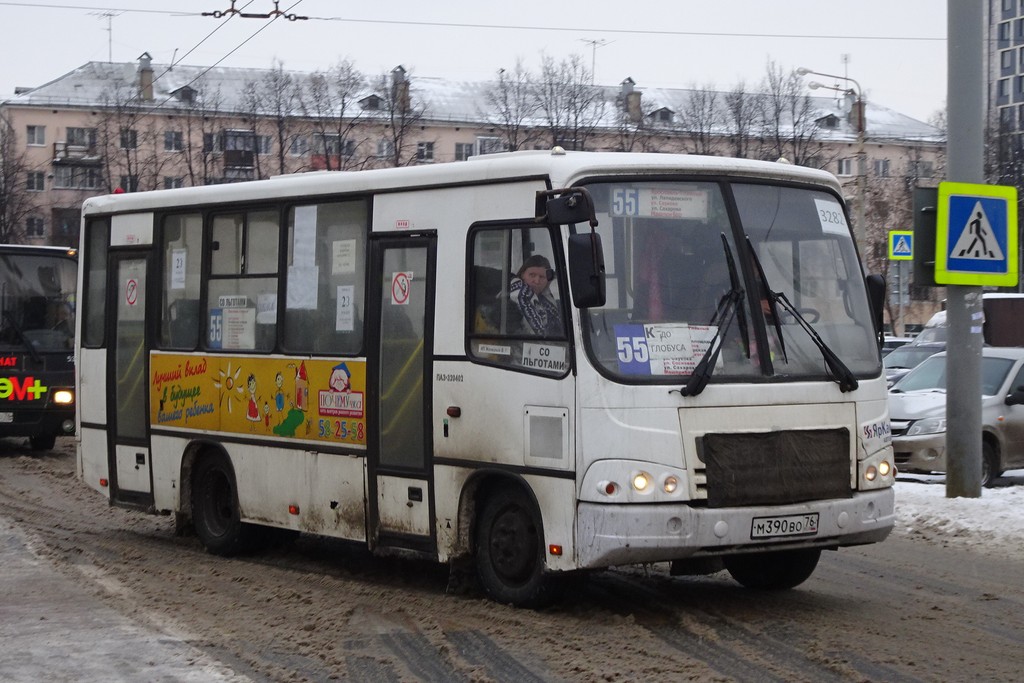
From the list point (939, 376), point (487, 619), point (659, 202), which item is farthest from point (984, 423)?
point (487, 619)

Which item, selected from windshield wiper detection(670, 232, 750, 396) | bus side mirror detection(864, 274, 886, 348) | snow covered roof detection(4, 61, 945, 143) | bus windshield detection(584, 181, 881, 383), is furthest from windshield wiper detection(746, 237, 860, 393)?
snow covered roof detection(4, 61, 945, 143)

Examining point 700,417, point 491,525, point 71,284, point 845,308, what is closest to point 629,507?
point 700,417

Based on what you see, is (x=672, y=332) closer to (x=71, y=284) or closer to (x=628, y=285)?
(x=628, y=285)

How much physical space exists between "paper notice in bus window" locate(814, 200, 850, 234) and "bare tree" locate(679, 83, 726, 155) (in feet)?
179

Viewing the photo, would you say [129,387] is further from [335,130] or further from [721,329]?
[335,130]

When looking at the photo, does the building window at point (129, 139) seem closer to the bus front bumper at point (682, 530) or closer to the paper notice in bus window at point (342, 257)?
the paper notice in bus window at point (342, 257)

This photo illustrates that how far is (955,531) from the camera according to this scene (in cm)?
1241

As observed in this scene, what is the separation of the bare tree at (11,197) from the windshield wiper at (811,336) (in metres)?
54.8

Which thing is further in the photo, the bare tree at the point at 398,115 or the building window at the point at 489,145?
the building window at the point at 489,145

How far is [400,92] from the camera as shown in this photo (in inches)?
2554

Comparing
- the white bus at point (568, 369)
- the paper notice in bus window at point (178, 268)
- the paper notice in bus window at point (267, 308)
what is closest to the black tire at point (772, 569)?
the white bus at point (568, 369)

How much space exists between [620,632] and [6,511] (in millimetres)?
8663

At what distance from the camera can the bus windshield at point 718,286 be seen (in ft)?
27.5

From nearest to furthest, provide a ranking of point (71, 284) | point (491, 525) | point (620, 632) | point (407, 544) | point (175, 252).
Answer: point (620, 632)
point (491, 525)
point (407, 544)
point (175, 252)
point (71, 284)
